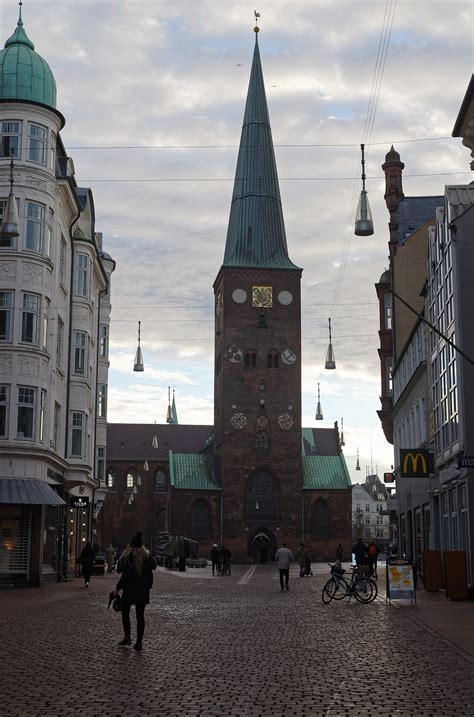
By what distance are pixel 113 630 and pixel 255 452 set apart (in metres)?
71.5

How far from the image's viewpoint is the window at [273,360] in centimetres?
9150

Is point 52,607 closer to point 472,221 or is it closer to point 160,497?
point 472,221

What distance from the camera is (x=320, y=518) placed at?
300 feet

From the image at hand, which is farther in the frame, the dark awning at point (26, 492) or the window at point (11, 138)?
the window at point (11, 138)

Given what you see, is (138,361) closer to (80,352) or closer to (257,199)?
(80,352)

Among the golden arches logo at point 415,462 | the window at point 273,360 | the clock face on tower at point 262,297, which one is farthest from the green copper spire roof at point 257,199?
the golden arches logo at point 415,462

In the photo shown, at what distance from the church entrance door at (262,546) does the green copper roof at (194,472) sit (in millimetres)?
5752

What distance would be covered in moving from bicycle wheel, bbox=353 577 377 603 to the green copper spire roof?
67042mm

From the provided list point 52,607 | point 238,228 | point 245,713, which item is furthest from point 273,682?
point 238,228

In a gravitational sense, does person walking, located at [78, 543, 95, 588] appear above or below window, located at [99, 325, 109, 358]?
below

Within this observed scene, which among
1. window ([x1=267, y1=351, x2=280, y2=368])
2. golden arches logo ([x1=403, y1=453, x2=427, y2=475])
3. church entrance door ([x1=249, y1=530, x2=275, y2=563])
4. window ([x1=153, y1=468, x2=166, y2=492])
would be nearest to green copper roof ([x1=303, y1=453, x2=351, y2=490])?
church entrance door ([x1=249, y1=530, x2=275, y2=563])

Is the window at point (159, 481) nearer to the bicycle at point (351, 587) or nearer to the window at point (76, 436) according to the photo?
the window at point (76, 436)

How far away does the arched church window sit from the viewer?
8888 cm

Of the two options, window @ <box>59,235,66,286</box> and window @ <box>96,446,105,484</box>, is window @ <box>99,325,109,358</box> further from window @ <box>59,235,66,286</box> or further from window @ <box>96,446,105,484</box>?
window @ <box>59,235,66,286</box>
